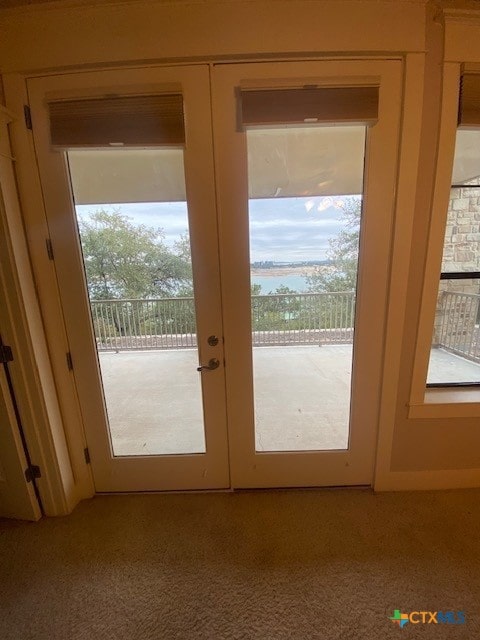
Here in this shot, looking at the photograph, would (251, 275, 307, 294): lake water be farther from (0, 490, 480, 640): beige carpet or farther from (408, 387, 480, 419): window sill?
(0, 490, 480, 640): beige carpet

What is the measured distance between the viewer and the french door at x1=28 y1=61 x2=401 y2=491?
1213 millimetres

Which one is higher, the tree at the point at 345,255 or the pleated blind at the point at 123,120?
the pleated blind at the point at 123,120

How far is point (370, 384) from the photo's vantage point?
5.02ft

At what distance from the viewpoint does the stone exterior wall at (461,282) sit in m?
1.44

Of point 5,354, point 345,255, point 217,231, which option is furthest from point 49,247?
point 345,255

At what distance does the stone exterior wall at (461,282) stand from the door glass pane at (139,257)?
4.97 ft

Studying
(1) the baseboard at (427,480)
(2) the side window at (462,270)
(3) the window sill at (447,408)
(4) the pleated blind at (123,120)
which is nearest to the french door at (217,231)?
(4) the pleated blind at (123,120)

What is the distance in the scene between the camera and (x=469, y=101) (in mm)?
1207

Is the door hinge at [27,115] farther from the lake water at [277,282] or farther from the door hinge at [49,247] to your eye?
the lake water at [277,282]

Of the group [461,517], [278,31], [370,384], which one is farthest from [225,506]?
[278,31]

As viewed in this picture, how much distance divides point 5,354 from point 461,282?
8.57 ft

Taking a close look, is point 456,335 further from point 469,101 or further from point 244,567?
point 244,567

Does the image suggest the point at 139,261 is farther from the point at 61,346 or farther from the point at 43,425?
the point at 43,425

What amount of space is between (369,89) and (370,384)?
1.51 m
